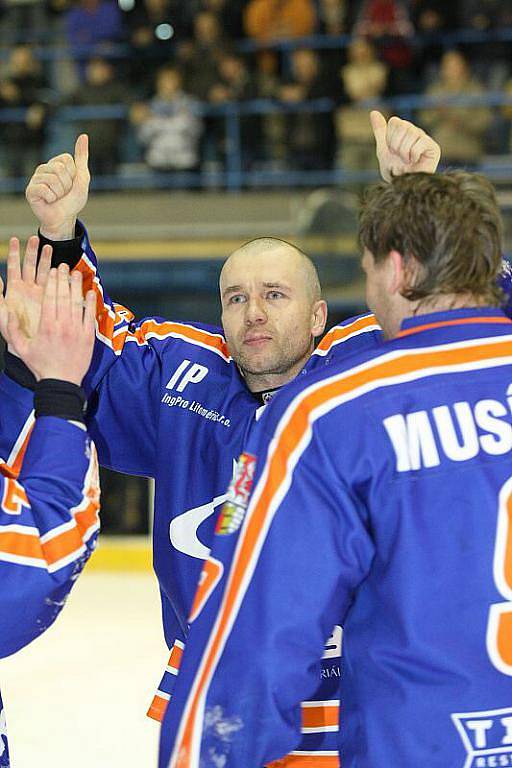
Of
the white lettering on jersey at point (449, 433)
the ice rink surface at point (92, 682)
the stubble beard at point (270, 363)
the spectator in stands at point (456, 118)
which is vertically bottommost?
the ice rink surface at point (92, 682)

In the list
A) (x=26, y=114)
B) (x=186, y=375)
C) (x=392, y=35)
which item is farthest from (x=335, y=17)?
(x=186, y=375)

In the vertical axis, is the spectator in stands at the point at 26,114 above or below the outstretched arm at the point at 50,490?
above

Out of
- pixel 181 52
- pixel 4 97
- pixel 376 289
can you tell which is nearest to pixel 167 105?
pixel 181 52

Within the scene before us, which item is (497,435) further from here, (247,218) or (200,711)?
(247,218)

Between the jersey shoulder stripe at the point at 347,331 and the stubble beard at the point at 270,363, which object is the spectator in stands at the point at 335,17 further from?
the stubble beard at the point at 270,363

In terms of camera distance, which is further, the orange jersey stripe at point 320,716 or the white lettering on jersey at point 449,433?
the orange jersey stripe at point 320,716

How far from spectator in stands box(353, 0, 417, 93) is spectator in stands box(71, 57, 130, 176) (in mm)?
1978

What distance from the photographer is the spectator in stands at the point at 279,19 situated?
32.3 ft

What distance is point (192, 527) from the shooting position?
2.68 metres

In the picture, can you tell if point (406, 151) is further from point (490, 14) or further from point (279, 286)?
point (490, 14)

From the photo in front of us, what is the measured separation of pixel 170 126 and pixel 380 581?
788cm

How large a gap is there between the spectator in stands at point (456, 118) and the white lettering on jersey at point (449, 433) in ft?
22.7

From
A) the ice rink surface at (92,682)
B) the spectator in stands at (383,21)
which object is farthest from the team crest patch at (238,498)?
the spectator in stands at (383,21)

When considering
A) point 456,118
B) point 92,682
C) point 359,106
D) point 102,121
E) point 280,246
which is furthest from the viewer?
point 102,121
